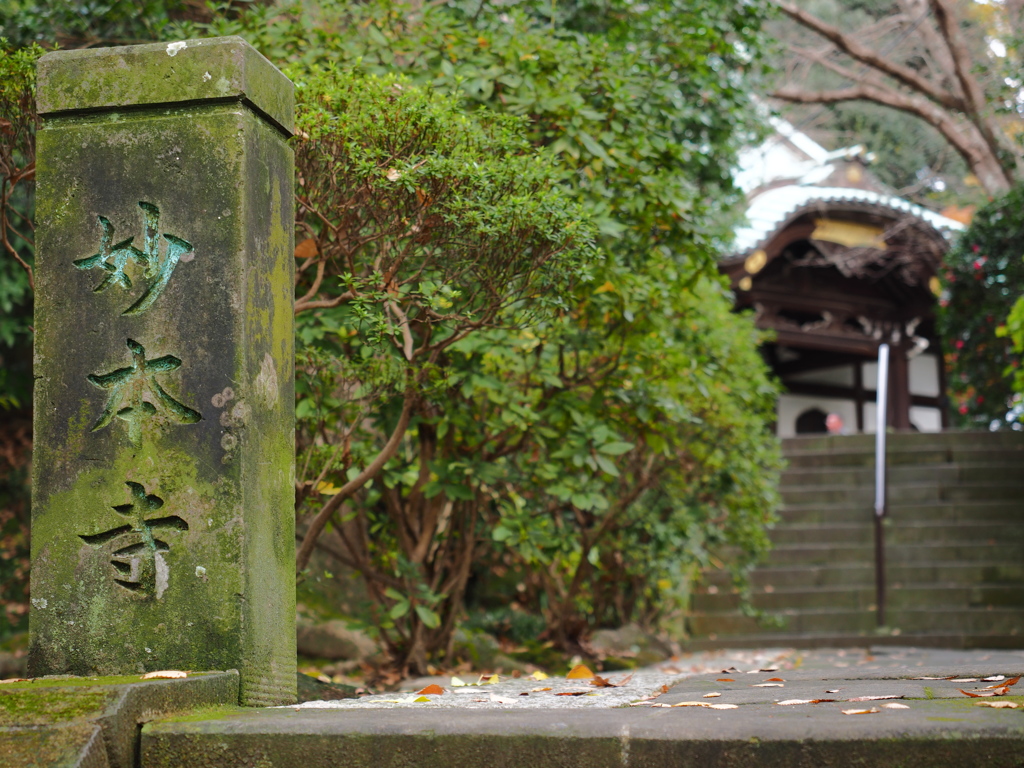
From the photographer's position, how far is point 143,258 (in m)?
3.14

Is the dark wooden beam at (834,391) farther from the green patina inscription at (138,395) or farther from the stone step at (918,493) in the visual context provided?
the green patina inscription at (138,395)

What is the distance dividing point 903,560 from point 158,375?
7.95 m

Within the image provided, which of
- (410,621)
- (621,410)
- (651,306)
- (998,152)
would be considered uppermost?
(998,152)

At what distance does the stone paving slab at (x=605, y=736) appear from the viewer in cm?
224

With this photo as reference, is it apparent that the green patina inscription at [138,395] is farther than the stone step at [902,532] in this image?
No

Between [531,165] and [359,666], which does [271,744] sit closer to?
[531,165]

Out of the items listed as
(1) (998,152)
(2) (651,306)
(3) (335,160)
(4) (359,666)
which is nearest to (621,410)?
(2) (651,306)

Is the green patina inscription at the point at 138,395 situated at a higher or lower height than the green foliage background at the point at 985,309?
lower

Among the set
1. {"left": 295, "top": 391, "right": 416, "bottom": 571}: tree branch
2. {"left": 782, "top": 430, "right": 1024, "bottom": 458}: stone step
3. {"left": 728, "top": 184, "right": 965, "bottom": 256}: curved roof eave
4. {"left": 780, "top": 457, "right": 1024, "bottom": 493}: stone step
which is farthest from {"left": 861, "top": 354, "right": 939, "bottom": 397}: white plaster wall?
{"left": 295, "top": 391, "right": 416, "bottom": 571}: tree branch

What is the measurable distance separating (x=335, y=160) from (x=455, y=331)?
2.70ft

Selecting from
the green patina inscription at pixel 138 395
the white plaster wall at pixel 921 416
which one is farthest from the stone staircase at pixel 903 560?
the white plaster wall at pixel 921 416

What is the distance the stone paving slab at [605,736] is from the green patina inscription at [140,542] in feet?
1.66

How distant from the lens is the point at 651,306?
5223mm

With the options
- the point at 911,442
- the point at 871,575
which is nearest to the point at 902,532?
the point at 871,575
